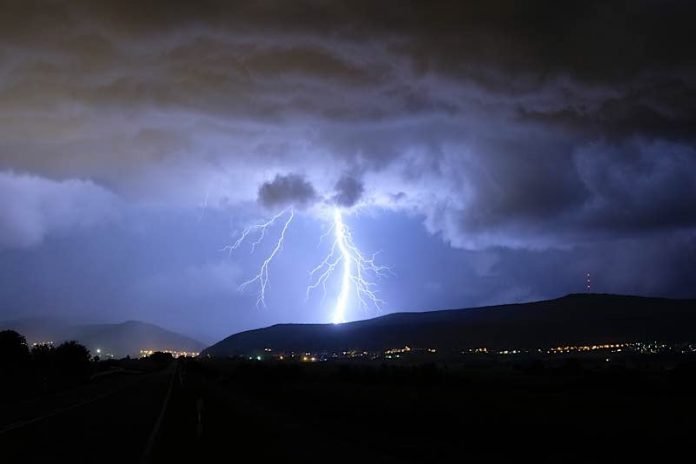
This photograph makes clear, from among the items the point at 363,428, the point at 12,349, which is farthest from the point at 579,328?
the point at 363,428

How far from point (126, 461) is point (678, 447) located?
42.9ft

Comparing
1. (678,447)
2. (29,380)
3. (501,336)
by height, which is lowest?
(678,447)

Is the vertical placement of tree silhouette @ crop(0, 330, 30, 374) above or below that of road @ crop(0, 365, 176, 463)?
above

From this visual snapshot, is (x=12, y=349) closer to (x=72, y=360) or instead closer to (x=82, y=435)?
(x=72, y=360)

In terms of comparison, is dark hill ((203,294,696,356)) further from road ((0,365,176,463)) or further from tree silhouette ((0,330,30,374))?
road ((0,365,176,463))

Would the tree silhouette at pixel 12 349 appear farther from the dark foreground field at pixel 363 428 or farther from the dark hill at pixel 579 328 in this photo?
the dark hill at pixel 579 328

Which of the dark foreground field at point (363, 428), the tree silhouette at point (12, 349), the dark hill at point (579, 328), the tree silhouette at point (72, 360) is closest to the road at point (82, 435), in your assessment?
the dark foreground field at point (363, 428)

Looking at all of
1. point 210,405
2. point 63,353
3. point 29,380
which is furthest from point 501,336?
point 210,405

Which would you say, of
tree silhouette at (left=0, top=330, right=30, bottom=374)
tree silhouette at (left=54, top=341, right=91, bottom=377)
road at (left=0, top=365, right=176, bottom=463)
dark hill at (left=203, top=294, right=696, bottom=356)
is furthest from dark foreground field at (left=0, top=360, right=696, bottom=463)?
dark hill at (left=203, top=294, right=696, bottom=356)

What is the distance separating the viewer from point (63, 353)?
108 metres

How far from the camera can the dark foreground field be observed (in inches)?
715

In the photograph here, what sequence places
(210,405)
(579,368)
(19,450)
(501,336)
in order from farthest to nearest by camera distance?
(501,336) → (579,368) → (210,405) → (19,450)

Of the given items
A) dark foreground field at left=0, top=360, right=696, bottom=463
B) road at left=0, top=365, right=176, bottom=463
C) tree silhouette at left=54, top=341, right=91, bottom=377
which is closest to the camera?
road at left=0, top=365, right=176, bottom=463

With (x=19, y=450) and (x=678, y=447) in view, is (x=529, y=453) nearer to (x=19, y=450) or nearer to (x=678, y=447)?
(x=678, y=447)
